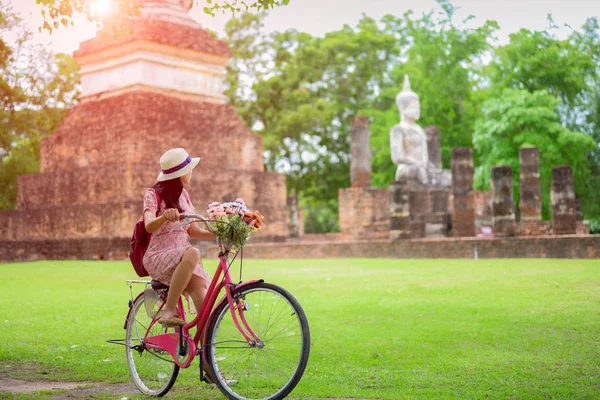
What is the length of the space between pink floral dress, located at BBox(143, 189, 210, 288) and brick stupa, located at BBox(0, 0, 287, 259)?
1505 centimetres

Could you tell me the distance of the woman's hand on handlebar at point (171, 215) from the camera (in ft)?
17.6

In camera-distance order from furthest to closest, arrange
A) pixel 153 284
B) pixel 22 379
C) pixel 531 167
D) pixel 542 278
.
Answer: pixel 531 167 < pixel 542 278 < pixel 22 379 < pixel 153 284

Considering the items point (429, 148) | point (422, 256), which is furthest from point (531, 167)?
point (429, 148)

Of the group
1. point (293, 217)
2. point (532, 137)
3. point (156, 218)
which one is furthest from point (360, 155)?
point (156, 218)

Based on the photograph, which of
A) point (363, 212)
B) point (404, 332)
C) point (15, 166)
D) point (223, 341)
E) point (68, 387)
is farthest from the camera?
point (363, 212)

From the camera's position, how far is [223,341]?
203 inches

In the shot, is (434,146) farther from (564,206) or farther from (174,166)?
(174,166)

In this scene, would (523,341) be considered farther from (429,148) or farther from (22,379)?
(429,148)

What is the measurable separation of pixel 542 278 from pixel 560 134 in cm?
2202

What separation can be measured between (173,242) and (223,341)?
834 millimetres

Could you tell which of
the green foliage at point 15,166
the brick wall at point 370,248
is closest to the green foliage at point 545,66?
the brick wall at point 370,248

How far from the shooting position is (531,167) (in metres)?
22.5

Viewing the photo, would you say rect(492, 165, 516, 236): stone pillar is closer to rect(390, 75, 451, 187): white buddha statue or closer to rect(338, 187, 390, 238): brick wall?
rect(390, 75, 451, 187): white buddha statue

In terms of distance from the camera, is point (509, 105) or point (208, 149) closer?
point (208, 149)
